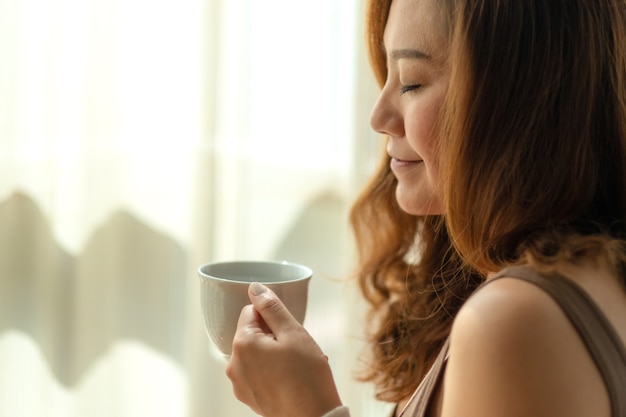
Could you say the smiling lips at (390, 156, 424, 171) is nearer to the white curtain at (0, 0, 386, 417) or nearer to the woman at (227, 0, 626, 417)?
the woman at (227, 0, 626, 417)

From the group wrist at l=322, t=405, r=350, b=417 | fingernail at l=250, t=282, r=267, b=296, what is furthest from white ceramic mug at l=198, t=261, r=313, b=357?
wrist at l=322, t=405, r=350, b=417

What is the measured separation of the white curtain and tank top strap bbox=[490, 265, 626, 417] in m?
0.57

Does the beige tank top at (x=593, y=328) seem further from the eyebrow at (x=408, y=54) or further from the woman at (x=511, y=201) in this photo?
the eyebrow at (x=408, y=54)

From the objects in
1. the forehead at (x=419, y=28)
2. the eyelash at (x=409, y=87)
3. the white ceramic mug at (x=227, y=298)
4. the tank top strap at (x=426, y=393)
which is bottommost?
the tank top strap at (x=426, y=393)

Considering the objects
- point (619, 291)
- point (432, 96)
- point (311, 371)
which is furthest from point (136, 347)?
point (619, 291)

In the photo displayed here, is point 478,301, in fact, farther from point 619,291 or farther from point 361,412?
point 361,412

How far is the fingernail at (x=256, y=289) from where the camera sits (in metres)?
0.73

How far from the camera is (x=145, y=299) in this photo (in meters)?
1.17

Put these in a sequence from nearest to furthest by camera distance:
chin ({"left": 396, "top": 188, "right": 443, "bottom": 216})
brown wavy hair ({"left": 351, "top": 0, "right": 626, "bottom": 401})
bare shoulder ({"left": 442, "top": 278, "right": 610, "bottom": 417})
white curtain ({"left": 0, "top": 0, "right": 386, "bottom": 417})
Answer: bare shoulder ({"left": 442, "top": 278, "right": 610, "bottom": 417}) < brown wavy hair ({"left": 351, "top": 0, "right": 626, "bottom": 401}) < chin ({"left": 396, "top": 188, "right": 443, "bottom": 216}) < white curtain ({"left": 0, "top": 0, "right": 386, "bottom": 417})

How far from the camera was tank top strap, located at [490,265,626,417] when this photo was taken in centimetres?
59

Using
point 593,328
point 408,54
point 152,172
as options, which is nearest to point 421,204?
point 408,54

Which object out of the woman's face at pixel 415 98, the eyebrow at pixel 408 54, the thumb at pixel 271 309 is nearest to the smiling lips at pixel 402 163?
the woman's face at pixel 415 98

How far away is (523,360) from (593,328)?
70 mm

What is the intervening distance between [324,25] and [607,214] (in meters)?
0.68
